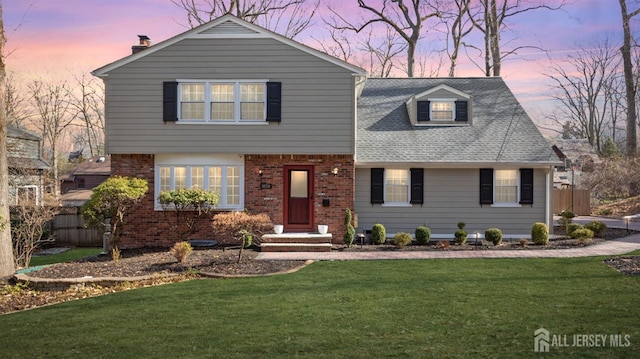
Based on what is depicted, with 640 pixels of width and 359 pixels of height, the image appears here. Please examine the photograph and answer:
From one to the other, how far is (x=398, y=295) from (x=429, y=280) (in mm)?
1562

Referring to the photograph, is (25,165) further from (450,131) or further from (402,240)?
(450,131)

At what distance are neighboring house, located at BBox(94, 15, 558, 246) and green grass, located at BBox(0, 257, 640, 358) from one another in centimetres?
592

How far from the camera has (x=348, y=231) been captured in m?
16.6

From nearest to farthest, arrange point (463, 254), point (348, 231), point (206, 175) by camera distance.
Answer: point (463, 254), point (348, 231), point (206, 175)

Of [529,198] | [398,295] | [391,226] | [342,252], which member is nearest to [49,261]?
[342,252]

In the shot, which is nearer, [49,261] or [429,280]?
[429,280]

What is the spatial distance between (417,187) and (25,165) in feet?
64.8

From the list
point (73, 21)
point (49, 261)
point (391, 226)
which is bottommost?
point (49, 261)

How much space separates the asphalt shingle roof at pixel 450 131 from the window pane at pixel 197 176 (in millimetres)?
5135

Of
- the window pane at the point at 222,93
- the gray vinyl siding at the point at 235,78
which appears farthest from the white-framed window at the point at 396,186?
the window pane at the point at 222,93

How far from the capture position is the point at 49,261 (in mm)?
16953

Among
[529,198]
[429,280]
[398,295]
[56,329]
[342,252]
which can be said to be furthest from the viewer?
[529,198]

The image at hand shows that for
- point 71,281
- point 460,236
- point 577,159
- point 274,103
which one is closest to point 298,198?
point 274,103

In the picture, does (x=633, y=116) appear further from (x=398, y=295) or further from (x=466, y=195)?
(x=398, y=295)
